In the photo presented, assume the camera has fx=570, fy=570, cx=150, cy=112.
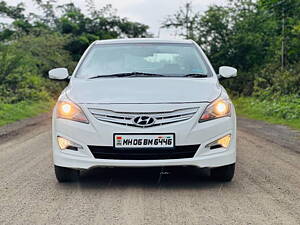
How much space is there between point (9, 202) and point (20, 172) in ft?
5.19

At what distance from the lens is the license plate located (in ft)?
17.4

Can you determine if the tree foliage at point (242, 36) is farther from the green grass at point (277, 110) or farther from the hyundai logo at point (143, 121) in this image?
the hyundai logo at point (143, 121)

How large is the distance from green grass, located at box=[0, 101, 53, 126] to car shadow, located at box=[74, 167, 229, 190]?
7956mm

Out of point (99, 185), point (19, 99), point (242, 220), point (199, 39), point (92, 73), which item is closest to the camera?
point (242, 220)

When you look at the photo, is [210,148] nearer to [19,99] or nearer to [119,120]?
[119,120]

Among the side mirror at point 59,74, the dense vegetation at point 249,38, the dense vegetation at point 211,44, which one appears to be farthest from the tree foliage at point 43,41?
the side mirror at point 59,74

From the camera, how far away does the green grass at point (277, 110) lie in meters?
14.6

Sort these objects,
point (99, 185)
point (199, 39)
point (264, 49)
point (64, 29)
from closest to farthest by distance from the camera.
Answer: point (99, 185) < point (264, 49) < point (199, 39) < point (64, 29)

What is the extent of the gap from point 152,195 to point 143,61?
6.45ft

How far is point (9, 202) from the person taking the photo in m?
5.01

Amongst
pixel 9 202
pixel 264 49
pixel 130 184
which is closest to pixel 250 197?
pixel 130 184

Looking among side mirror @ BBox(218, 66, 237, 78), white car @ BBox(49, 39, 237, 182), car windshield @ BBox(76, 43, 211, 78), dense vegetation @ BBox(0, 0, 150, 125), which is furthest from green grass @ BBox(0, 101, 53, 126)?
white car @ BBox(49, 39, 237, 182)

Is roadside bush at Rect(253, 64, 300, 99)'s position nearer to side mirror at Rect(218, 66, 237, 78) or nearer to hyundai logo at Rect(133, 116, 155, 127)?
side mirror at Rect(218, 66, 237, 78)

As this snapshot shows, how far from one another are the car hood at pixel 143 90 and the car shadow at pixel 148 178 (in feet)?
2.84
